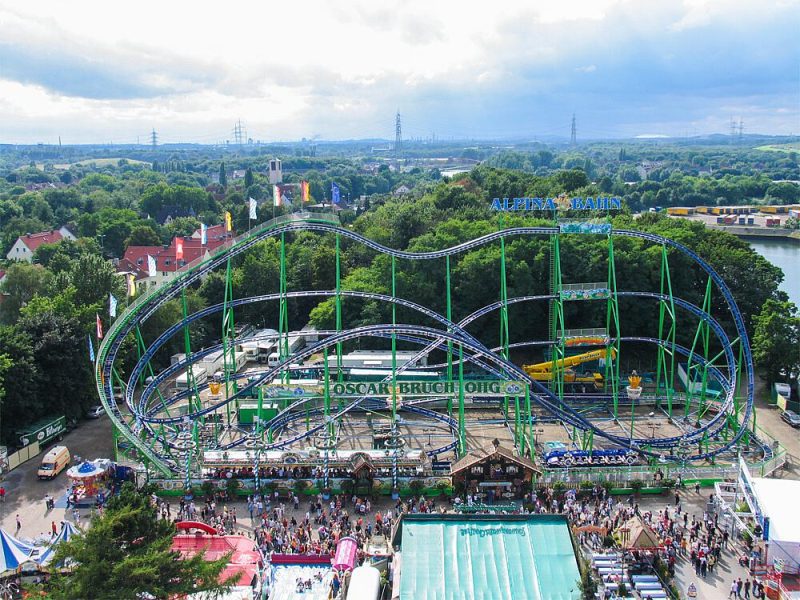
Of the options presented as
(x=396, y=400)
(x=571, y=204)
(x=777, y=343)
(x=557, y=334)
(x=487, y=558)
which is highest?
(x=571, y=204)

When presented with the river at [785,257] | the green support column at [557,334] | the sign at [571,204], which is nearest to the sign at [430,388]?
the green support column at [557,334]

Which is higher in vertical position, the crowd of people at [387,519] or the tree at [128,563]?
the tree at [128,563]

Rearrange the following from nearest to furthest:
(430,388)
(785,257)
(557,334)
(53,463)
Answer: (53,463)
(430,388)
(557,334)
(785,257)

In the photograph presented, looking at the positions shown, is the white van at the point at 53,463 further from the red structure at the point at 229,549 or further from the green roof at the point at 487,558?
the green roof at the point at 487,558

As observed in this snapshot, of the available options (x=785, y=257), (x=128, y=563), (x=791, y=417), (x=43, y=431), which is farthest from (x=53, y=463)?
(x=785, y=257)

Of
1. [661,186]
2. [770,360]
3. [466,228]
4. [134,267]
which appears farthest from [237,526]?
[661,186]

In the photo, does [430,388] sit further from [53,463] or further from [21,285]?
[21,285]
